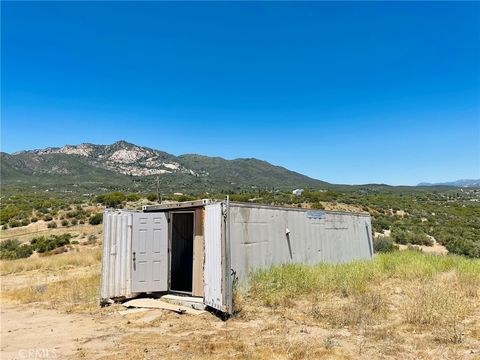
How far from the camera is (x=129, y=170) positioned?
91.8 metres

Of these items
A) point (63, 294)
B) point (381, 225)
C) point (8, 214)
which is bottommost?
point (63, 294)

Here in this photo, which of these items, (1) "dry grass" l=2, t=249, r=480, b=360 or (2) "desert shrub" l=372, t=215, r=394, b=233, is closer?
(1) "dry grass" l=2, t=249, r=480, b=360

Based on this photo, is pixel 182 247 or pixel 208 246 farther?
pixel 182 247

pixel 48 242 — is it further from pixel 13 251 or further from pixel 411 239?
pixel 411 239

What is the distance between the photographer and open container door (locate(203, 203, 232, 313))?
8539 millimetres

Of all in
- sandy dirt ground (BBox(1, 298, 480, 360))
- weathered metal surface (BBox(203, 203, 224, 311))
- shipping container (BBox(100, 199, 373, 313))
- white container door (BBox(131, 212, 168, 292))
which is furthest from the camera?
white container door (BBox(131, 212, 168, 292))

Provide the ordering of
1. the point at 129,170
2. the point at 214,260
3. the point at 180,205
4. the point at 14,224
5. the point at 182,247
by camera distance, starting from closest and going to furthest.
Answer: the point at 214,260 < the point at 180,205 < the point at 182,247 < the point at 14,224 < the point at 129,170

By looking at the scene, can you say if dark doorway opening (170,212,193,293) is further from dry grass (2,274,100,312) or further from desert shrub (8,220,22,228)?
desert shrub (8,220,22,228)

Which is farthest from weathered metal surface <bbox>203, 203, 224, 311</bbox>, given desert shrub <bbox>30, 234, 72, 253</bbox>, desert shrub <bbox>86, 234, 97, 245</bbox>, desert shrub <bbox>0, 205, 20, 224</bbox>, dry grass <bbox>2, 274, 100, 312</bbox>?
desert shrub <bbox>0, 205, 20, 224</bbox>

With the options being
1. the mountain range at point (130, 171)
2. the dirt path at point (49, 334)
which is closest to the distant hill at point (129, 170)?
the mountain range at point (130, 171)

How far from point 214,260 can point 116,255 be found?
318cm

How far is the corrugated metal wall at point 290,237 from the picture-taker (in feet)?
32.7

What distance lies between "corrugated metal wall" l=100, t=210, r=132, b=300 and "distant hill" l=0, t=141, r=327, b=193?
55.1 m

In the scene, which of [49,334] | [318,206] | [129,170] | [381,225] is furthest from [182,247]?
[129,170]
